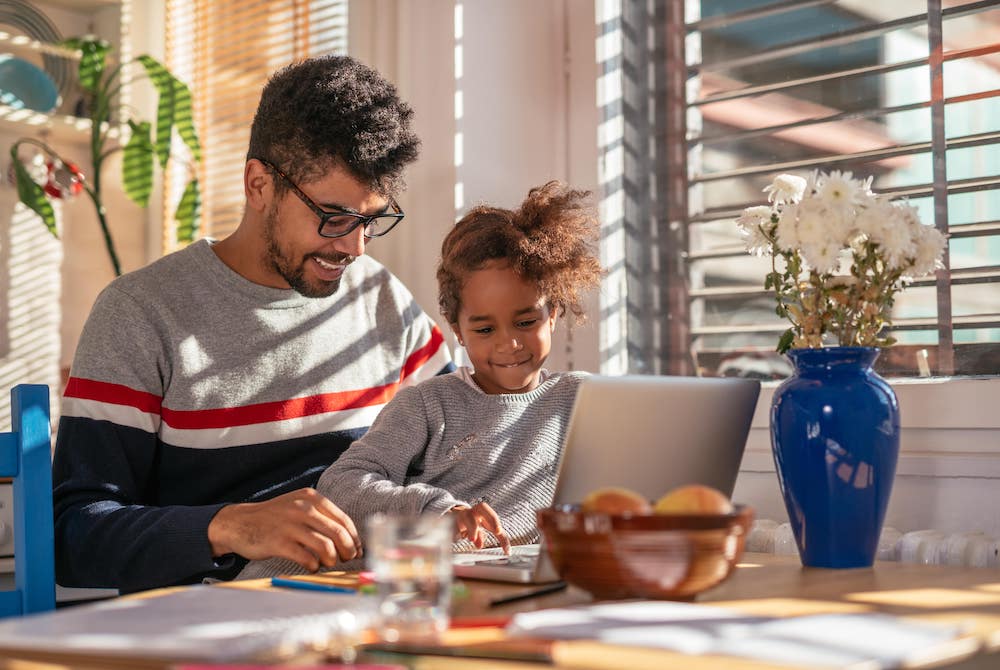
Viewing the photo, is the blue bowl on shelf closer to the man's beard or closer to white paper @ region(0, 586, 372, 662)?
the man's beard

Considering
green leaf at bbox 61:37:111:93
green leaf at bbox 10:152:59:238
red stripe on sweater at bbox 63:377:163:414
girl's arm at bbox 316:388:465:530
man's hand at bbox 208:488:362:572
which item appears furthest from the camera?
green leaf at bbox 61:37:111:93

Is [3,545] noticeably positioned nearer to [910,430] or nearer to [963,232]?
[910,430]

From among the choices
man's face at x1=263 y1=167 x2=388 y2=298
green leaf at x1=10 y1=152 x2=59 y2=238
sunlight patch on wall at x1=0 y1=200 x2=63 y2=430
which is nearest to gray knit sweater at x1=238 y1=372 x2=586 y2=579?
man's face at x1=263 y1=167 x2=388 y2=298

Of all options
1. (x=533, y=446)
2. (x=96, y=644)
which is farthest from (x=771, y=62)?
(x=96, y=644)

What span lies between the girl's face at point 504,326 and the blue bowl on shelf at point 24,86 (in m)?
1.55

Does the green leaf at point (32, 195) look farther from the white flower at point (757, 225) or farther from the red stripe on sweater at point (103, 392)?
the white flower at point (757, 225)

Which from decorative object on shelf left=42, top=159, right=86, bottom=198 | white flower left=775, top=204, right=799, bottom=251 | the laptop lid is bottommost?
the laptop lid

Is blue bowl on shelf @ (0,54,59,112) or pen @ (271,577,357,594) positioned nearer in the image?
pen @ (271,577,357,594)

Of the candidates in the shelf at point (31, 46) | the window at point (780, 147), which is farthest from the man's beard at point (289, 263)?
the shelf at point (31, 46)

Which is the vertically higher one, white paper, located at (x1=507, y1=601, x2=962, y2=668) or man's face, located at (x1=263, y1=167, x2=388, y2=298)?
man's face, located at (x1=263, y1=167, x2=388, y2=298)

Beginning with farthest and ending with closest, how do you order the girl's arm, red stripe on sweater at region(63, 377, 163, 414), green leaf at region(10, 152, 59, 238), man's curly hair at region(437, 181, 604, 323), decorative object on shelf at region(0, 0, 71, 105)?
decorative object on shelf at region(0, 0, 71, 105) → green leaf at region(10, 152, 59, 238) → man's curly hair at region(437, 181, 604, 323) → red stripe on sweater at region(63, 377, 163, 414) → the girl's arm

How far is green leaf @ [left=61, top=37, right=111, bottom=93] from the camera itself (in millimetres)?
2783

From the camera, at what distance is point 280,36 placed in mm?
2684

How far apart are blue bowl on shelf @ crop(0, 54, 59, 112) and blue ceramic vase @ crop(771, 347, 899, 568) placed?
84.5 inches
